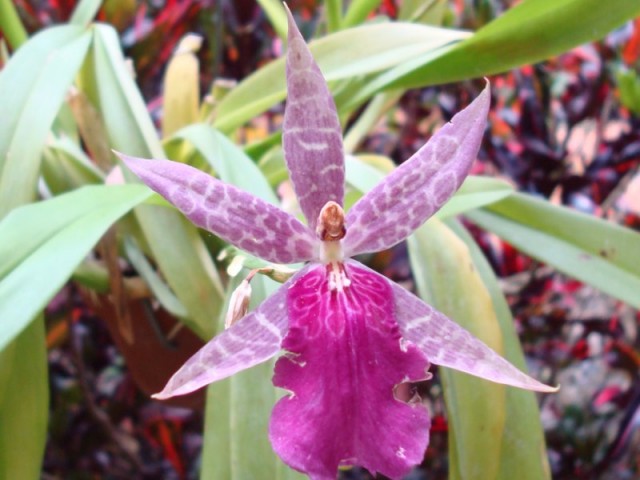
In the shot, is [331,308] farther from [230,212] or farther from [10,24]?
[10,24]

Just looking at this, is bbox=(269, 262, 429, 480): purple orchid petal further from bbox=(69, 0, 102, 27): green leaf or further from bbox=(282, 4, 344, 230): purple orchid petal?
bbox=(69, 0, 102, 27): green leaf

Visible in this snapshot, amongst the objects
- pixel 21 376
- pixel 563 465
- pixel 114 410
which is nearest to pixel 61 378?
pixel 114 410

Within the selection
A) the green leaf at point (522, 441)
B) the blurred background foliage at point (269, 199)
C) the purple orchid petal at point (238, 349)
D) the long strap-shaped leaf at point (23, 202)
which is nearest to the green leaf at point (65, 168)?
the blurred background foliage at point (269, 199)

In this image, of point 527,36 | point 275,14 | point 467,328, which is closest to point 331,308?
point 467,328

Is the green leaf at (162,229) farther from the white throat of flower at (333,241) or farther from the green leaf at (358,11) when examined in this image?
the green leaf at (358,11)

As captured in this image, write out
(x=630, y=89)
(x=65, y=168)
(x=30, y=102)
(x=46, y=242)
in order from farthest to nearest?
(x=630, y=89)
(x=65, y=168)
(x=30, y=102)
(x=46, y=242)

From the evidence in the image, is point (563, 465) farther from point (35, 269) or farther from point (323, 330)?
point (35, 269)
